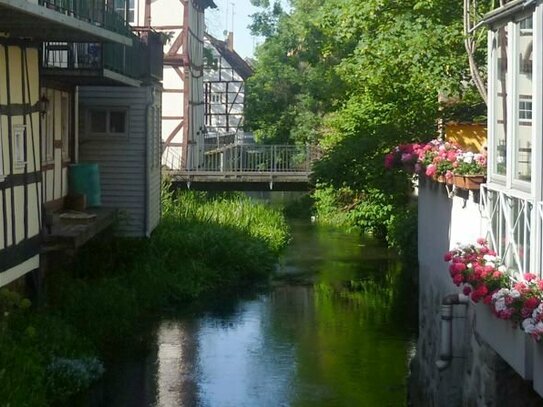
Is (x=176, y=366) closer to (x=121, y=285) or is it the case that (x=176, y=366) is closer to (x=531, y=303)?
(x=121, y=285)

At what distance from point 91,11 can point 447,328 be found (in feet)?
25.4

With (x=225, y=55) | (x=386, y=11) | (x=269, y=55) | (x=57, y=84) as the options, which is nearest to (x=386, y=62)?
(x=386, y=11)

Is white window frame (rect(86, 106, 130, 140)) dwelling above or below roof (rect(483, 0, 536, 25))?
below

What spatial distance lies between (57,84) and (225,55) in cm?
3909

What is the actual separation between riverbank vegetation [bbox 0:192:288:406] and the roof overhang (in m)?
6.86

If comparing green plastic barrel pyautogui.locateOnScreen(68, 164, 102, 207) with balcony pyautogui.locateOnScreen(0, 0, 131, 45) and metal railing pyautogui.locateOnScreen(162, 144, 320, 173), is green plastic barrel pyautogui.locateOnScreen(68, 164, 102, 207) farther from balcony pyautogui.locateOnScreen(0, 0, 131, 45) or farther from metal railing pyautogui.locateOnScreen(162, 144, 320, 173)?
metal railing pyautogui.locateOnScreen(162, 144, 320, 173)

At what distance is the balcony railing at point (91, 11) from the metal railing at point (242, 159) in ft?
64.0

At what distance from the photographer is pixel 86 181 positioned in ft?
73.2

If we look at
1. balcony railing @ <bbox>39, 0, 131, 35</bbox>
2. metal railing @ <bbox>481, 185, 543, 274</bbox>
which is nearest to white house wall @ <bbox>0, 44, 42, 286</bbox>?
balcony railing @ <bbox>39, 0, 131, 35</bbox>

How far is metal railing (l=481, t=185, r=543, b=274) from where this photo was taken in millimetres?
9070

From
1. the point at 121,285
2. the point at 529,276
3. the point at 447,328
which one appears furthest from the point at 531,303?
the point at 121,285

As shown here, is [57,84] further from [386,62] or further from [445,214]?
[445,214]

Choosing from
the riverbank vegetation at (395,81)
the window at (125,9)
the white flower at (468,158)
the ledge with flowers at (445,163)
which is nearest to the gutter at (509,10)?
the ledge with flowers at (445,163)

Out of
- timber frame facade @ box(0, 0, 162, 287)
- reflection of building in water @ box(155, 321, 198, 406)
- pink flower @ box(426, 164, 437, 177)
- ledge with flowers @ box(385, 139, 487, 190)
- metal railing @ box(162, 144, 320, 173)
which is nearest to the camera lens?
ledge with flowers @ box(385, 139, 487, 190)
